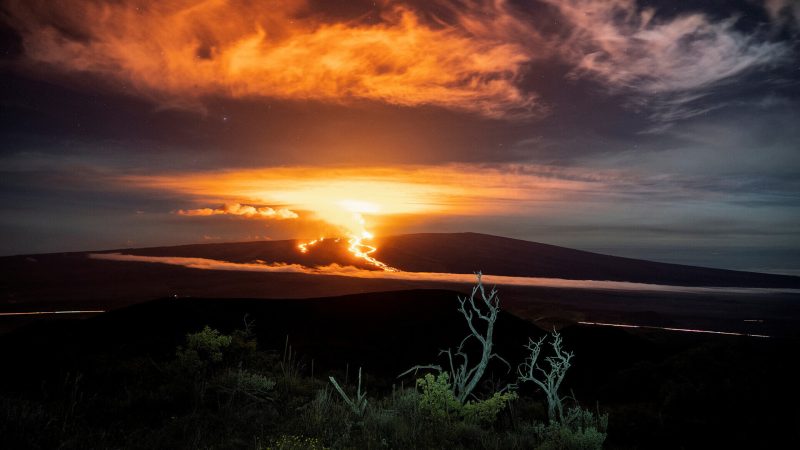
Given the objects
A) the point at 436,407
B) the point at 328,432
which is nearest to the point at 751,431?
the point at 436,407

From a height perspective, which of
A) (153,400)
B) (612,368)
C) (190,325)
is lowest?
(612,368)

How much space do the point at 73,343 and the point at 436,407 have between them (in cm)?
2503

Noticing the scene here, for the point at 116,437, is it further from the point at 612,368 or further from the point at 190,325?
the point at 612,368

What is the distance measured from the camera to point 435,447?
9.32 m

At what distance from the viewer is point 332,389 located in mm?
14820

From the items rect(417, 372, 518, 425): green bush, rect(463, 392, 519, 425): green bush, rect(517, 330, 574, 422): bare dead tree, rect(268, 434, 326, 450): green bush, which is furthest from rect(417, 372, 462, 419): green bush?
rect(268, 434, 326, 450): green bush

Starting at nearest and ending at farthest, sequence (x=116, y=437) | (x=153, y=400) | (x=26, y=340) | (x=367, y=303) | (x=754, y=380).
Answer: (x=116, y=437) → (x=153, y=400) → (x=754, y=380) → (x=26, y=340) → (x=367, y=303)

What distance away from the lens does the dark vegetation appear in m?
9.52

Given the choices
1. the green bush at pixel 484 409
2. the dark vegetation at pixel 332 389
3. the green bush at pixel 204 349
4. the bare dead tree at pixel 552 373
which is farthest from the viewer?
the green bush at pixel 204 349

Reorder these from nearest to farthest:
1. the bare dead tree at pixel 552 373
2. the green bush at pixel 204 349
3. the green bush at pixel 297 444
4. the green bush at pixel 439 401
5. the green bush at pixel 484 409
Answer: the green bush at pixel 297 444
the bare dead tree at pixel 552 373
the green bush at pixel 484 409
the green bush at pixel 439 401
the green bush at pixel 204 349

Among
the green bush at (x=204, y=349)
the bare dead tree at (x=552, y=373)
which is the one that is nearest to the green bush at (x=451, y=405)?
the bare dead tree at (x=552, y=373)

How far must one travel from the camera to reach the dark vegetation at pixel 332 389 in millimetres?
9523

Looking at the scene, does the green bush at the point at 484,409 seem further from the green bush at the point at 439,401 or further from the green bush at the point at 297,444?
the green bush at the point at 297,444

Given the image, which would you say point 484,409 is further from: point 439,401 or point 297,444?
point 297,444
